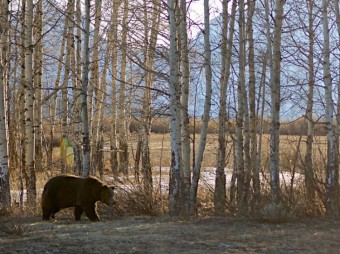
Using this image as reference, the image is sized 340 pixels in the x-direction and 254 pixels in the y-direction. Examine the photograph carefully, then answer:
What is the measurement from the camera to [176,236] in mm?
7973

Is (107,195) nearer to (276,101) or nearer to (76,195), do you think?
(76,195)

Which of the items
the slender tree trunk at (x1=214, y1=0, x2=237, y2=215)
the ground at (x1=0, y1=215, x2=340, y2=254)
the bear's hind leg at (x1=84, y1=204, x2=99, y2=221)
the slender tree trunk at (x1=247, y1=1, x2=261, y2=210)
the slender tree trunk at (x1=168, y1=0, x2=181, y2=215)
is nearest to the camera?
the ground at (x1=0, y1=215, x2=340, y2=254)

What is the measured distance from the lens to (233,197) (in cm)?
1257

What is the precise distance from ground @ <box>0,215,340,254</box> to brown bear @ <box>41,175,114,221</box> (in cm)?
39

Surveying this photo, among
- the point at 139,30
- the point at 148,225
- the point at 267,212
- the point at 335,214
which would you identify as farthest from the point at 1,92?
the point at 335,214

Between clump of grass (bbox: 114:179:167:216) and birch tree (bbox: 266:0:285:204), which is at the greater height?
birch tree (bbox: 266:0:285:204)

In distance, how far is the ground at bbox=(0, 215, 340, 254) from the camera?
710 cm

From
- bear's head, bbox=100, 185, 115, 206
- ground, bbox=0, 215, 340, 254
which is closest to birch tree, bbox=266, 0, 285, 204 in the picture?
ground, bbox=0, 215, 340, 254

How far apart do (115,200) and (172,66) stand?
8.57 ft

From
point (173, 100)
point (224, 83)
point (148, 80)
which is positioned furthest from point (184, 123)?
point (148, 80)

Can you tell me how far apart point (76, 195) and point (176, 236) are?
3019 mm

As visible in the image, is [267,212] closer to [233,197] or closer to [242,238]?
[242,238]

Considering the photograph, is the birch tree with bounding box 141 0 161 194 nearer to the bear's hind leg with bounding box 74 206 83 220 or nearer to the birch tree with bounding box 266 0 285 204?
the bear's hind leg with bounding box 74 206 83 220

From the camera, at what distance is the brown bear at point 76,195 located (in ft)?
33.9
